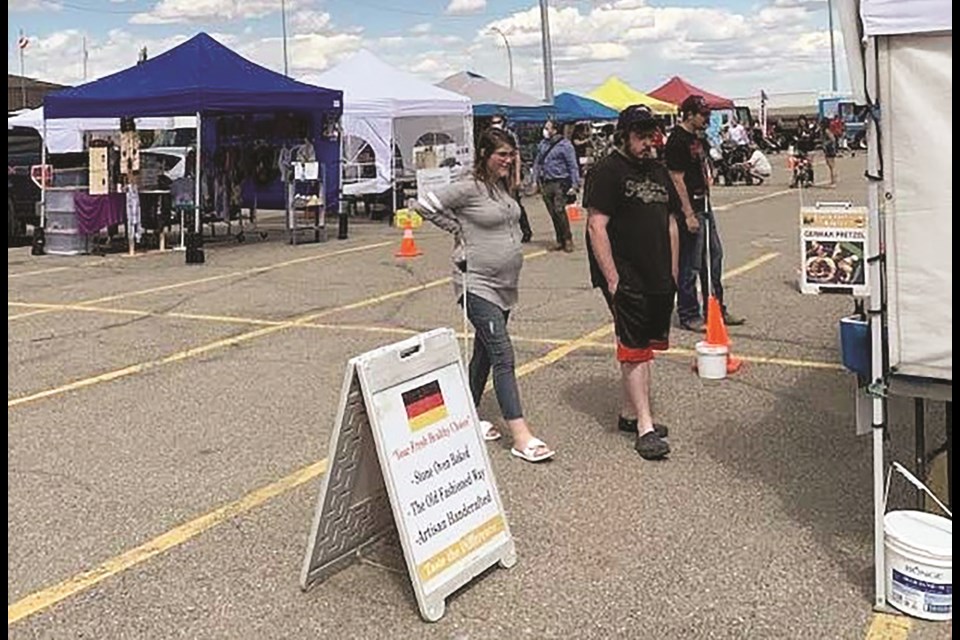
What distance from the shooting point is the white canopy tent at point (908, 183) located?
11.3ft

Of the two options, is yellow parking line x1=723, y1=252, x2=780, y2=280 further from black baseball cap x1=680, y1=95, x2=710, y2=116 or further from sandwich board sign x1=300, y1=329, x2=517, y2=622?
sandwich board sign x1=300, y1=329, x2=517, y2=622

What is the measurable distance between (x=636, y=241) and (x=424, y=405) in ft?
5.83

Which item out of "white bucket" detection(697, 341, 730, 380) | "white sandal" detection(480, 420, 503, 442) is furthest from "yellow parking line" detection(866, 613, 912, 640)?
"white bucket" detection(697, 341, 730, 380)

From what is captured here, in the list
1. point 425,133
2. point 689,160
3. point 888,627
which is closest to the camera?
point 888,627

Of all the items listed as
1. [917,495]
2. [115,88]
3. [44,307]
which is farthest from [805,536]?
[115,88]

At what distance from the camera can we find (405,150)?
22031 mm

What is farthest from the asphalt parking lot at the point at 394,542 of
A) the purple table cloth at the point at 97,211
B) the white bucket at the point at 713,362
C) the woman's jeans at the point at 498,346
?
the purple table cloth at the point at 97,211

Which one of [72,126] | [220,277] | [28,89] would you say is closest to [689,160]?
[220,277]

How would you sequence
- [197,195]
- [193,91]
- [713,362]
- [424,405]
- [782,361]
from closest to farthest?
1. [424,405]
2. [713,362]
3. [782,361]
4. [193,91]
5. [197,195]

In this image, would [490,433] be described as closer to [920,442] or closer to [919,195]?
[920,442]

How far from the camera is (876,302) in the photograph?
371cm

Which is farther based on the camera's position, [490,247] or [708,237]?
[708,237]

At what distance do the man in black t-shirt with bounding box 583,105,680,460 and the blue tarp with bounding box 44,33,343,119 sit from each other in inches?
411

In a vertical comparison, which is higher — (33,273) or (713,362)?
(33,273)
